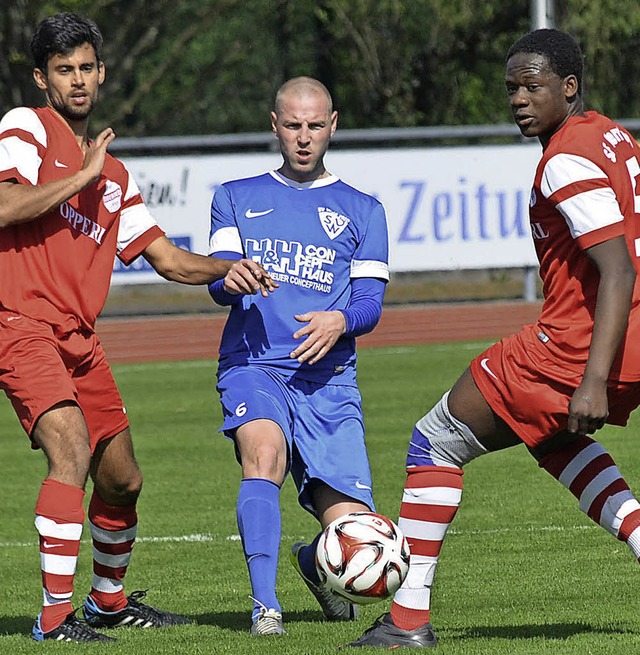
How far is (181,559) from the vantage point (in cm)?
755

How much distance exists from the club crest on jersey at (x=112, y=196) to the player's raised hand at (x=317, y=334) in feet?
2.80

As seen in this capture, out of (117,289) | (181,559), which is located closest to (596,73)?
(117,289)

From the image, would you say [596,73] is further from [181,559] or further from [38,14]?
[181,559]

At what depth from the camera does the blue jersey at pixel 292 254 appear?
20.1ft

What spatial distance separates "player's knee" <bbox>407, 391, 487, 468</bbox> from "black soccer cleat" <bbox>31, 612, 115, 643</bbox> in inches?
53.1

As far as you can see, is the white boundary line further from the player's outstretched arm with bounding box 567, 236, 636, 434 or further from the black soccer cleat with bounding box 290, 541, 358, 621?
the player's outstretched arm with bounding box 567, 236, 636, 434

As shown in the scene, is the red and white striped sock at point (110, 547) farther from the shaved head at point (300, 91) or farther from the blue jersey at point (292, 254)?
the shaved head at point (300, 91)

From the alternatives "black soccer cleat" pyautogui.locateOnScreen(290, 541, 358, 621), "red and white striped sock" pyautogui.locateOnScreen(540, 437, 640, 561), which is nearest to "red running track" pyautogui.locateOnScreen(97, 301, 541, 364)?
"black soccer cleat" pyautogui.locateOnScreen(290, 541, 358, 621)

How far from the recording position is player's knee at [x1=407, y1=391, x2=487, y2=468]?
17.1ft

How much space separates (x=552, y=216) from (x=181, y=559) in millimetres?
3235

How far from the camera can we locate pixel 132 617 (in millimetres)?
6109

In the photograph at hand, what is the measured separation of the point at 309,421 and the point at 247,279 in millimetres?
683

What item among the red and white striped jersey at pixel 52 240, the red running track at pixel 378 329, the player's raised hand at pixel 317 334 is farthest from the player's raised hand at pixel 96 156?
the red running track at pixel 378 329

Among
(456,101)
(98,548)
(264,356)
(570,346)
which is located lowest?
(456,101)
